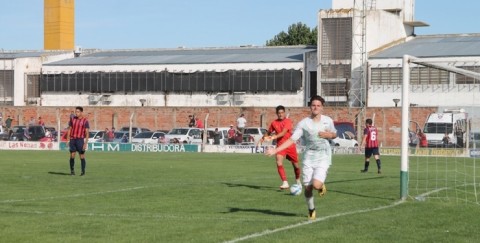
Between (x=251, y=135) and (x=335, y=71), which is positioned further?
(x=335, y=71)

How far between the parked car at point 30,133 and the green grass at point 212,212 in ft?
120

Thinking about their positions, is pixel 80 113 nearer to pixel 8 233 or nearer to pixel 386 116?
pixel 8 233

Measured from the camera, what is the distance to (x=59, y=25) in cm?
10131

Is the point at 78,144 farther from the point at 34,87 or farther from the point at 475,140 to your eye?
the point at 34,87

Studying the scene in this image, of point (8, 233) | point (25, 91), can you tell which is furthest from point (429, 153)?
point (25, 91)

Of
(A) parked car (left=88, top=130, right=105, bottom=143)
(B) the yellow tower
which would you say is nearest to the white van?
(A) parked car (left=88, top=130, right=105, bottom=143)

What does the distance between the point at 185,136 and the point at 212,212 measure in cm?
4454

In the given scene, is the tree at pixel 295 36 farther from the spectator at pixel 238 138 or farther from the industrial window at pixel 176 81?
the spectator at pixel 238 138

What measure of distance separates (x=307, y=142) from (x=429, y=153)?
29113 mm

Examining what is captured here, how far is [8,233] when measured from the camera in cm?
1444

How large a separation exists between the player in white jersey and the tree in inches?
4402

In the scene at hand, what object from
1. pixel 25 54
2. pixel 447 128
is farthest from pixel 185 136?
pixel 25 54

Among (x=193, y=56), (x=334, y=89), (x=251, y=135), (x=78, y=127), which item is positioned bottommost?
(x=251, y=135)

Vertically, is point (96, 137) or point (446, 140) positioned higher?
point (446, 140)
